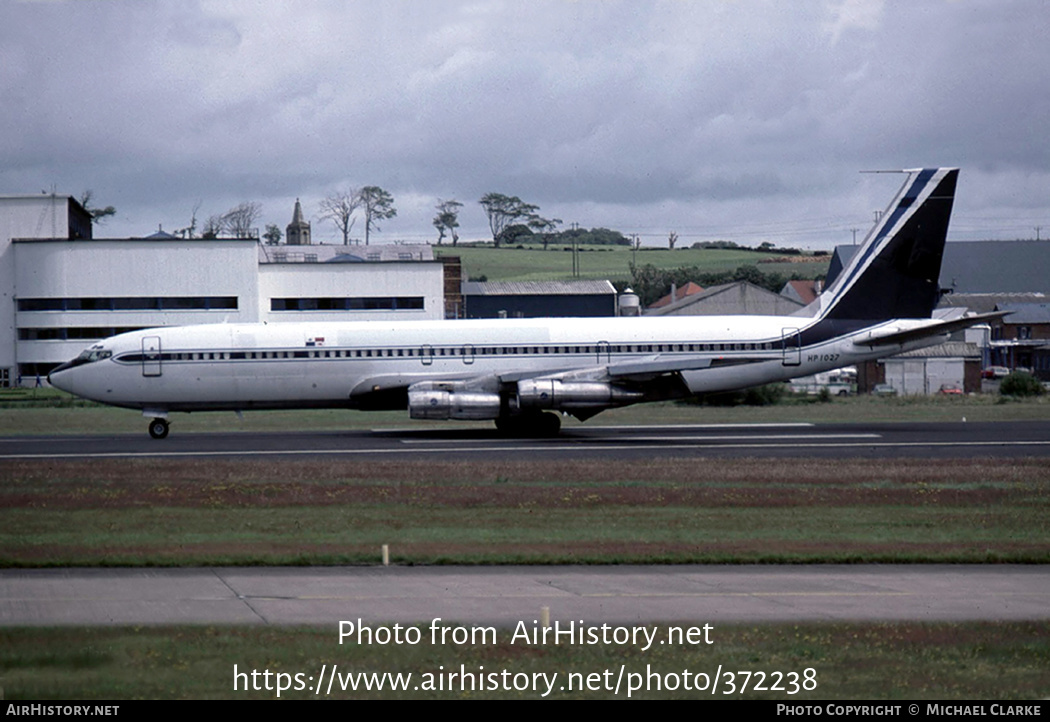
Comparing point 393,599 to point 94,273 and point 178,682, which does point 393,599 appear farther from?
point 94,273

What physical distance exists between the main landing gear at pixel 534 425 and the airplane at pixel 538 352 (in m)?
0.06

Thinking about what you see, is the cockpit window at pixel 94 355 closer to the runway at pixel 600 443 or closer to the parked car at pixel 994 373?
the runway at pixel 600 443

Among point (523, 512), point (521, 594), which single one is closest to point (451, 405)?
point (523, 512)

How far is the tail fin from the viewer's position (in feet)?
123

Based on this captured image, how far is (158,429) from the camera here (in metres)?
36.8

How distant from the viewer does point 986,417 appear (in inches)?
1720

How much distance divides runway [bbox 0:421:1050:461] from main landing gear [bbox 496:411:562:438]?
0.53m

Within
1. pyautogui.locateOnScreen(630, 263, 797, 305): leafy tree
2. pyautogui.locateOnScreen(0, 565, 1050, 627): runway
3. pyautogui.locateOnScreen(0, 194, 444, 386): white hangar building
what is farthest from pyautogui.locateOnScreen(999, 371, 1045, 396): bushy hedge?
pyautogui.locateOnScreen(630, 263, 797, 305): leafy tree

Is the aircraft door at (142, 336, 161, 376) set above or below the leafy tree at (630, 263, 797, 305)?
below

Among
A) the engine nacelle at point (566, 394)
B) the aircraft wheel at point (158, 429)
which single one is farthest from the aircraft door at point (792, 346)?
the aircraft wheel at point (158, 429)

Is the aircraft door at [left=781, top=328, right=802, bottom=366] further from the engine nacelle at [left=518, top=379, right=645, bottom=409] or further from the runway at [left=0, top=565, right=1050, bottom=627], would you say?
the runway at [left=0, top=565, right=1050, bottom=627]

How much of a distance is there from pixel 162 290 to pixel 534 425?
4432 centimetres

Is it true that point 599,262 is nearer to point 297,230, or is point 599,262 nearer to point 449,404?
point 297,230

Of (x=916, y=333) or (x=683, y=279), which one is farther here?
(x=683, y=279)
